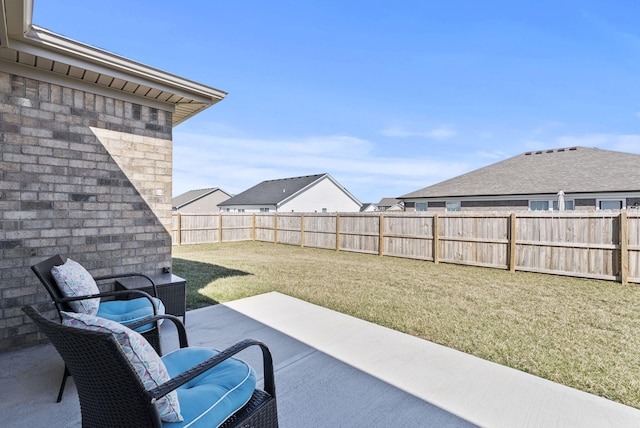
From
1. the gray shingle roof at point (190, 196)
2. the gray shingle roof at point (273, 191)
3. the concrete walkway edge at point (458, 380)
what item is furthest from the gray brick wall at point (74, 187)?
the gray shingle roof at point (190, 196)

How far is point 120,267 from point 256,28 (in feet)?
28.0

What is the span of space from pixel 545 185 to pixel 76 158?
17953 millimetres

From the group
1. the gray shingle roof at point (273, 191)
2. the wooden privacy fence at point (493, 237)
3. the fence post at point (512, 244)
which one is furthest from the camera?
the gray shingle roof at point (273, 191)

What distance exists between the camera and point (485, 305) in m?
5.65

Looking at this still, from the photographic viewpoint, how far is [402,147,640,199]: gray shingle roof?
14.3m

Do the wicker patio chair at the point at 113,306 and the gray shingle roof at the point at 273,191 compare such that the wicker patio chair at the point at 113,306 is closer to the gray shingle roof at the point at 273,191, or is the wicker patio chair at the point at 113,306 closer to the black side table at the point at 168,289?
the black side table at the point at 168,289

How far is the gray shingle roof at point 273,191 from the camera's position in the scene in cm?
2747

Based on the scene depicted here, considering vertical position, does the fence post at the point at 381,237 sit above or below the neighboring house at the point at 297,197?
below

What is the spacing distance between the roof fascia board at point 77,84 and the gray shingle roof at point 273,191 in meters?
21.4

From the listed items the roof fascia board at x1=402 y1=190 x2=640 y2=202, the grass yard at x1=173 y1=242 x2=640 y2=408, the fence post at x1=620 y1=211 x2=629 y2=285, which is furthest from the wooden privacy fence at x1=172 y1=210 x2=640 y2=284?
the roof fascia board at x1=402 y1=190 x2=640 y2=202

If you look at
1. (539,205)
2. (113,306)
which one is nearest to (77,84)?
(113,306)

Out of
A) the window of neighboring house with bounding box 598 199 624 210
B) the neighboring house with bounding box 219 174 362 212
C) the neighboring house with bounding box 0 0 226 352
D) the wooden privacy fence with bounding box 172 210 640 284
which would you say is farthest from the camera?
the neighboring house with bounding box 219 174 362 212

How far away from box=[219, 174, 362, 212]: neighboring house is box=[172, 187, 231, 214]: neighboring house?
196 inches

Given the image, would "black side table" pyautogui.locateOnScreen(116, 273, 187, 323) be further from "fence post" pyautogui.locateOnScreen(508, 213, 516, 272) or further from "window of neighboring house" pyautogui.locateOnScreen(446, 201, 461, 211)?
"window of neighboring house" pyautogui.locateOnScreen(446, 201, 461, 211)
